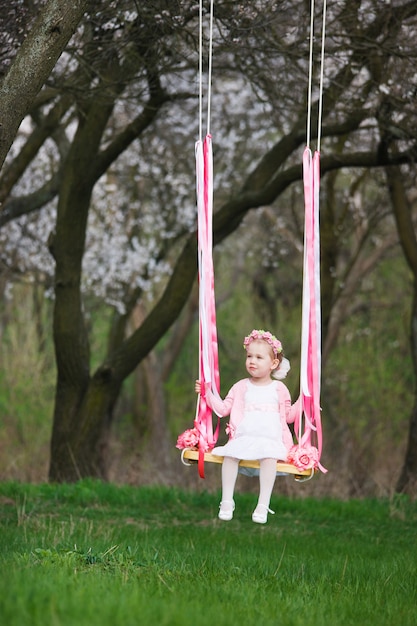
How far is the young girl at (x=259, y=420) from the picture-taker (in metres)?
6.00

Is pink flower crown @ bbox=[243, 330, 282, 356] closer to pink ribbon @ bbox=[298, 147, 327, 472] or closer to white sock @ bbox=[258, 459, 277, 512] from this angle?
pink ribbon @ bbox=[298, 147, 327, 472]

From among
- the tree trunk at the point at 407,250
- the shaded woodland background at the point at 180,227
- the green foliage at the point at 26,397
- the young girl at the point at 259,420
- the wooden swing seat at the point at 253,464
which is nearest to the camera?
the wooden swing seat at the point at 253,464

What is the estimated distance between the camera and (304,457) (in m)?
5.90

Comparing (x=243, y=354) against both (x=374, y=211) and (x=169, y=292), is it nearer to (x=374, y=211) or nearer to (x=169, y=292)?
(x=374, y=211)

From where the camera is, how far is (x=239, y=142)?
53.2 ft

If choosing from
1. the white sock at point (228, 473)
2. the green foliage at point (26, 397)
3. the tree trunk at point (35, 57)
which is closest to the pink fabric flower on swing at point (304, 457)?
the white sock at point (228, 473)

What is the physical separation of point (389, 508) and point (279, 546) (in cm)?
272

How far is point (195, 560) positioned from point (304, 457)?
1.14m

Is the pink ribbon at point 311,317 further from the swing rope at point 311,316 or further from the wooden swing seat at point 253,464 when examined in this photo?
the wooden swing seat at point 253,464

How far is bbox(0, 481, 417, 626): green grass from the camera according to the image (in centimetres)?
434

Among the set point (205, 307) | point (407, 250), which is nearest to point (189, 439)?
point (205, 307)

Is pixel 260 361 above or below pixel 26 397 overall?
above

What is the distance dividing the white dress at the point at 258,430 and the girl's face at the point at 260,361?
0.06 metres

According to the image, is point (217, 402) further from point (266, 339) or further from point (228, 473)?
point (266, 339)
